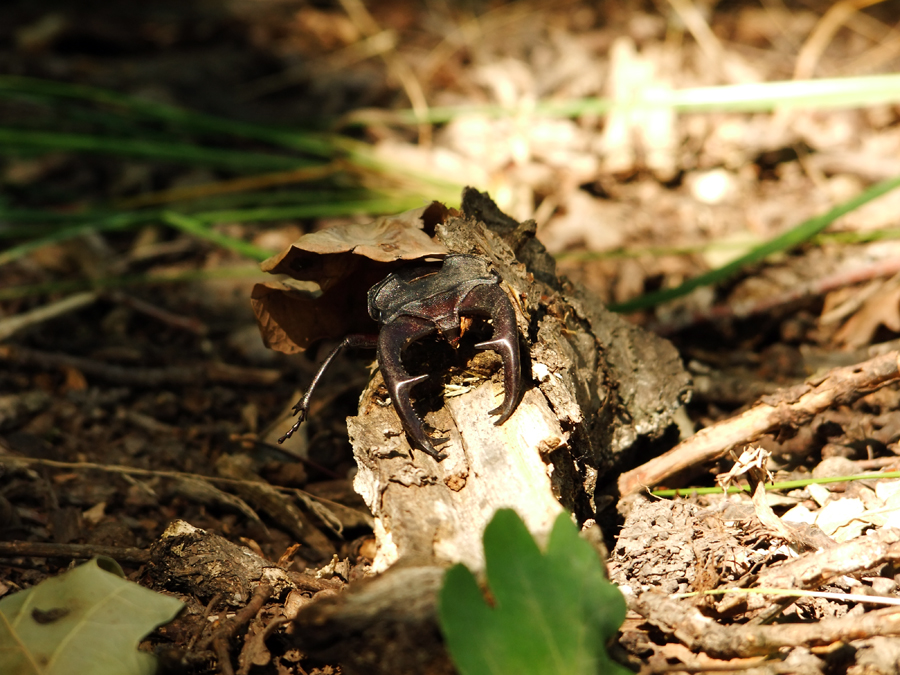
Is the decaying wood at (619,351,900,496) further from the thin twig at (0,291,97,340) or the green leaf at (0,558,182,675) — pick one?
the thin twig at (0,291,97,340)

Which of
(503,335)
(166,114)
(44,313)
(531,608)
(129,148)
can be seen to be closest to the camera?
(531,608)

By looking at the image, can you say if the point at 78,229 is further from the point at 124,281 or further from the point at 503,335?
the point at 503,335

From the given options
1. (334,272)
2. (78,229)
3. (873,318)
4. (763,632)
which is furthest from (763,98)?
(78,229)

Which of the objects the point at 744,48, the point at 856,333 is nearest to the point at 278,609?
the point at 856,333

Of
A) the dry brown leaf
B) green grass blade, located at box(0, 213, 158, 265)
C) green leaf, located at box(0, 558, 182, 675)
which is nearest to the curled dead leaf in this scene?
green leaf, located at box(0, 558, 182, 675)

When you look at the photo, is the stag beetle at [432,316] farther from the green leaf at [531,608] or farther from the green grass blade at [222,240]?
the green grass blade at [222,240]

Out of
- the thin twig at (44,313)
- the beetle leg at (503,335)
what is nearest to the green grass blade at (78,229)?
the thin twig at (44,313)
